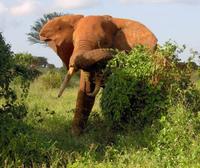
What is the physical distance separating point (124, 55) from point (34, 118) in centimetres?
213

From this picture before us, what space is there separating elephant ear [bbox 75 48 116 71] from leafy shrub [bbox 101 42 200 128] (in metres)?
0.15

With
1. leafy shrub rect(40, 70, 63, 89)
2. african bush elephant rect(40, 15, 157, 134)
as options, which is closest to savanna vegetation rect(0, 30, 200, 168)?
african bush elephant rect(40, 15, 157, 134)

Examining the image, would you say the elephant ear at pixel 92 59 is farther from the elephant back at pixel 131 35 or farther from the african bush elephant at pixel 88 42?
the elephant back at pixel 131 35

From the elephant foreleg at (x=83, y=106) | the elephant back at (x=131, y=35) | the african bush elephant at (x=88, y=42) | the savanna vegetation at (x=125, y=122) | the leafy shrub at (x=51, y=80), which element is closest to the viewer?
the savanna vegetation at (x=125, y=122)

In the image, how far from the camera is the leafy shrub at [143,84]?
8664 mm

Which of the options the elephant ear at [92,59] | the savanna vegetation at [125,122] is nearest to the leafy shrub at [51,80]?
the savanna vegetation at [125,122]

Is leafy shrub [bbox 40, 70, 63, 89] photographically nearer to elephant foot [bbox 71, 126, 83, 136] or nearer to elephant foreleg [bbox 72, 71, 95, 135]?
elephant foreleg [bbox 72, 71, 95, 135]

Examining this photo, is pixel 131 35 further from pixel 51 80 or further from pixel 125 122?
pixel 51 80

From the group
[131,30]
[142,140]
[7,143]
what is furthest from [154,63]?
[7,143]

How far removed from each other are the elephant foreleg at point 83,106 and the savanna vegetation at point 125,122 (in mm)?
154

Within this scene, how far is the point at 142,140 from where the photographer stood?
8.25 meters

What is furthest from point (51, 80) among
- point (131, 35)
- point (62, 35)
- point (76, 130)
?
point (76, 130)

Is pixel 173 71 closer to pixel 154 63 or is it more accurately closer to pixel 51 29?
pixel 154 63

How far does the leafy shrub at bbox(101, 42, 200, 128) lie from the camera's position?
8.66 meters
